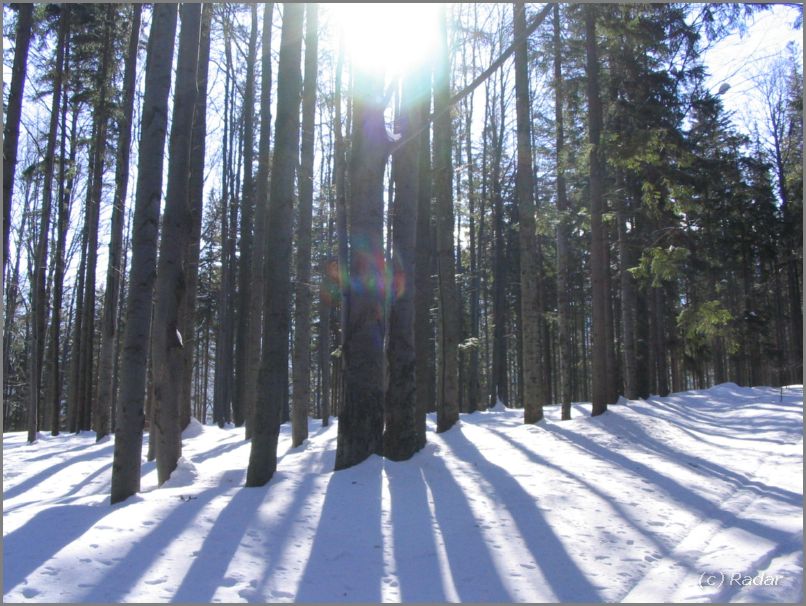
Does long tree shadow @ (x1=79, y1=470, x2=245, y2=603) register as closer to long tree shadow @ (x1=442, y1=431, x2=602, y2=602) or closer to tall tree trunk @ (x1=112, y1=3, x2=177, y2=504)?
tall tree trunk @ (x1=112, y1=3, x2=177, y2=504)

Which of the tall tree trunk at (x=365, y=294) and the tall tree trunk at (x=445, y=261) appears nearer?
the tall tree trunk at (x=365, y=294)

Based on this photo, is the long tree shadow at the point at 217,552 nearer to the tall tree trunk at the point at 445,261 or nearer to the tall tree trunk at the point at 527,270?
the tall tree trunk at the point at 445,261

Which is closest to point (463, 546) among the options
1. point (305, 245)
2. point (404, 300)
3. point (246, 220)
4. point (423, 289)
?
point (404, 300)

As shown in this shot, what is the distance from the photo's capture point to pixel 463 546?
16.0 feet

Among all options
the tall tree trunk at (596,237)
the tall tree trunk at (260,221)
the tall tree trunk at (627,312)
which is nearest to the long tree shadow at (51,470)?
the tall tree trunk at (260,221)

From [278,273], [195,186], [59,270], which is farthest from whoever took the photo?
[59,270]

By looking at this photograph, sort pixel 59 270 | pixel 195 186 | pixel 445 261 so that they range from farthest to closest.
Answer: pixel 59 270, pixel 195 186, pixel 445 261

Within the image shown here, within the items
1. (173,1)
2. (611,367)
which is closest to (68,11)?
(173,1)

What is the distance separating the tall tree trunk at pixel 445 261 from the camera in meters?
11.5

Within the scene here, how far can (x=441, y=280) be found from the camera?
12305 millimetres

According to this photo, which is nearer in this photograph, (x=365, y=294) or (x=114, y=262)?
(x=365, y=294)

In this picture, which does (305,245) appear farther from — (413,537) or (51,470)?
(413,537)

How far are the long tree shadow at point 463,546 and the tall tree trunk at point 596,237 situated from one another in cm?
720

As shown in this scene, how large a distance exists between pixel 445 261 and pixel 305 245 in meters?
3.37
